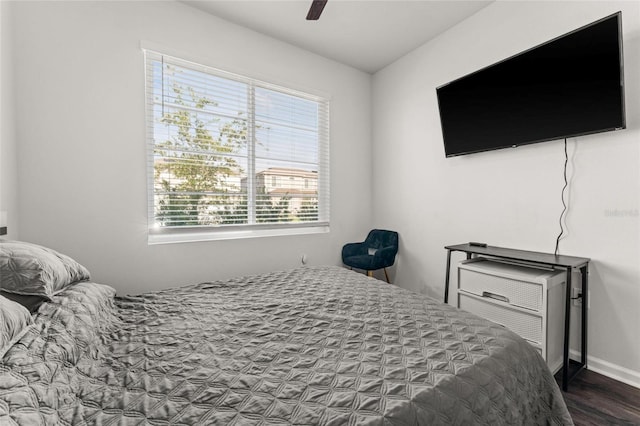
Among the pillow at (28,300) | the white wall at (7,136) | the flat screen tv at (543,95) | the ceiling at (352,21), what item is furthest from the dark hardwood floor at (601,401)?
the white wall at (7,136)

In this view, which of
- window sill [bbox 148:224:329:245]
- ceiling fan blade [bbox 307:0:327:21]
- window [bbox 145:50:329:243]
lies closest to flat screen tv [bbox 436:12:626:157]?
ceiling fan blade [bbox 307:0:327:21]

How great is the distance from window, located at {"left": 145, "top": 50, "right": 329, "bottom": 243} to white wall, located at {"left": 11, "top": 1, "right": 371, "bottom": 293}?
136 millimetres

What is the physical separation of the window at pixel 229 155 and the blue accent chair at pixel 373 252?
0.49 metres

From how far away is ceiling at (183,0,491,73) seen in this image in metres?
2.64

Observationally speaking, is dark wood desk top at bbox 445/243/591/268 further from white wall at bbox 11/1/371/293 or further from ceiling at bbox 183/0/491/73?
ceiling at bbox 183/0/491/73

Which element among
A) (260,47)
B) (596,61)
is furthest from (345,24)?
(596,61)

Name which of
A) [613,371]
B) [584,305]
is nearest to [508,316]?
[584,305]

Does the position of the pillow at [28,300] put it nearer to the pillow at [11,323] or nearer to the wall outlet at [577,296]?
the pillow at [11,323]

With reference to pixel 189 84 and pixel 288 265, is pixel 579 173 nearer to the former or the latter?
pixel 288 265

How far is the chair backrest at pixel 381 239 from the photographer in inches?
139

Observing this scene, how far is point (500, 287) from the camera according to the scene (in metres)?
2.14

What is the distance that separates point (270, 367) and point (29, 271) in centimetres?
106

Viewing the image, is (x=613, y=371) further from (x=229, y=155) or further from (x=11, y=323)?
(x=229, y=155)

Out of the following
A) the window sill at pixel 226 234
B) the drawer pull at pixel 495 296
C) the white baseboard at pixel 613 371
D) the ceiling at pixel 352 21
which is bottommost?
the white baseboard at pixel 613 371
